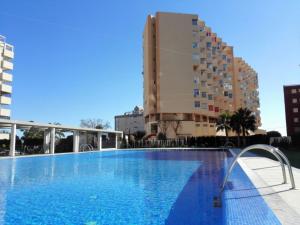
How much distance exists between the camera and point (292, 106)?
6550cm

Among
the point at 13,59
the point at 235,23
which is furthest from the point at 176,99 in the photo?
the point at 13,59

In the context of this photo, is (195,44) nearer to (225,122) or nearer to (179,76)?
(179,76)

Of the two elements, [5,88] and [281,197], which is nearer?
[281,197]

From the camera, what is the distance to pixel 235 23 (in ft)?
85.8

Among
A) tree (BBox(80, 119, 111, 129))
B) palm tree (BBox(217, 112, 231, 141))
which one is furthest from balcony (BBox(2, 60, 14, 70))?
palm tree (BBox(217, 112, 231, 141))

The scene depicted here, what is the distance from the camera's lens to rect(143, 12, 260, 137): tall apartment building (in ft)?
186

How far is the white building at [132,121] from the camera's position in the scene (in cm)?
11888

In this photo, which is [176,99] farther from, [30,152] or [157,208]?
[157,208]

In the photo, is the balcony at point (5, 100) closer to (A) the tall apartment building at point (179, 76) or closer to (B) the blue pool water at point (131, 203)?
(A) the tall apartment building at point (179, 76)

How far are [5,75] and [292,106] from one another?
63122 mm

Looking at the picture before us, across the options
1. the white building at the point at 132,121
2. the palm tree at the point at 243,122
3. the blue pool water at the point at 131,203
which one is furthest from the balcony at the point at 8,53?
the white building at the point at 132,121

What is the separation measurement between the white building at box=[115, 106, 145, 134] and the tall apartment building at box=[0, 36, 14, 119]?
214 feet

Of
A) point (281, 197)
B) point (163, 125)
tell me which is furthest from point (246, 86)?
point (281, 197)

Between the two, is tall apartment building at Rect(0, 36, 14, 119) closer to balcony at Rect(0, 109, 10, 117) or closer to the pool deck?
balcony at Rect(0, 109, 10, 117)
